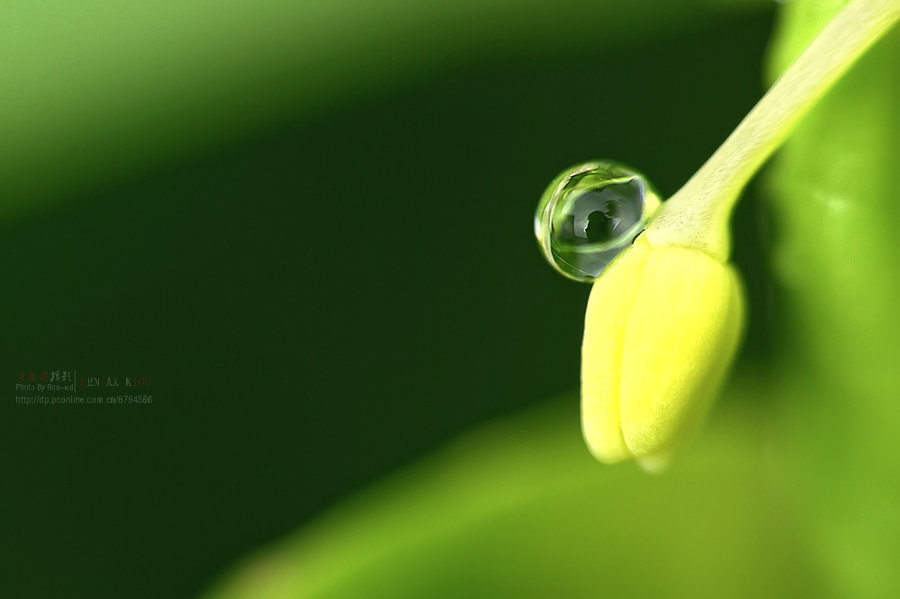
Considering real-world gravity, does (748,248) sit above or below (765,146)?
above

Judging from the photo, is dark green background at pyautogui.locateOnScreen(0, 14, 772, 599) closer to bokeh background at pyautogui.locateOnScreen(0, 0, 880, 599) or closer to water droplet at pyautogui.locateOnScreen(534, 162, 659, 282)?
bokeh background at pyautogui.locateOnScreen(0, 0, 880, 599)

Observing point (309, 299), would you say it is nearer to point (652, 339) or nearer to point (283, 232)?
point (283, 232)

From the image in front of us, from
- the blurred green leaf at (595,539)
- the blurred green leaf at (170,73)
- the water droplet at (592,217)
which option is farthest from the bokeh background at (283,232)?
the water droplet at (592,217)

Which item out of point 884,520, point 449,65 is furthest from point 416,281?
point 884,520

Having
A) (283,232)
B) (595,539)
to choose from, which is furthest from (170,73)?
(595,539)

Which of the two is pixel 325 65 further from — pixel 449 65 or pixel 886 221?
pixel 886 221

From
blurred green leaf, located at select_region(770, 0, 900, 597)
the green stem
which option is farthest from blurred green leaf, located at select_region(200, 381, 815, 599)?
the green stem

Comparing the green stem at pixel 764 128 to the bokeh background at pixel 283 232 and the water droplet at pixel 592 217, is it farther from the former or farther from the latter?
the bokeh background at pixel 283 232
